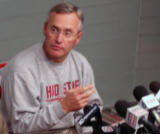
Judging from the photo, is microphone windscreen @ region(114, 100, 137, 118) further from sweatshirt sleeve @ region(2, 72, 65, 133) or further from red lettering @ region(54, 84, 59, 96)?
red lettering @ region(54, 84, 59, 96)

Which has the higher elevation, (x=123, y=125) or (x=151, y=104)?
(x=151, y=104)

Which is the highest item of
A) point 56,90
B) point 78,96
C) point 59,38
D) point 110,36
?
point 59,38

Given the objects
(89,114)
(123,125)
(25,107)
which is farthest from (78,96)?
(25,107)

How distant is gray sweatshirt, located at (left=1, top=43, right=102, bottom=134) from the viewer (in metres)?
1.78

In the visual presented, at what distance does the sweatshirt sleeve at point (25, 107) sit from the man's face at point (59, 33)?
0.18m

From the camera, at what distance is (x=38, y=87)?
1.89 metres

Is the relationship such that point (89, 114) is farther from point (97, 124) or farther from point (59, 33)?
point (59, 33)

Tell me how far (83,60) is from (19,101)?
1.50 feet

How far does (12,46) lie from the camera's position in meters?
3.15

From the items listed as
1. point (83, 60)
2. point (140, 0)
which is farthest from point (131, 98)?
point (83, 60)

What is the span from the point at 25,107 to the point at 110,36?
1.86m

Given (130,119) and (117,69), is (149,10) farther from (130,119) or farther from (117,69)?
(130,119)

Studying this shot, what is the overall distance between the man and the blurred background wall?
1.17 m

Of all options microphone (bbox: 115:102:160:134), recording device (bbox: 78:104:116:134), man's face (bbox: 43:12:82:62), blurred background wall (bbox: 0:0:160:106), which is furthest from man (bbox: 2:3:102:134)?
blurred background wall (bbox: 0:0:160:106)
